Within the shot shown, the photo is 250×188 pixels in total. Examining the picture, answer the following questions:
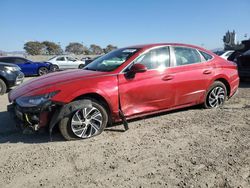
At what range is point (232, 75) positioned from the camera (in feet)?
21.3

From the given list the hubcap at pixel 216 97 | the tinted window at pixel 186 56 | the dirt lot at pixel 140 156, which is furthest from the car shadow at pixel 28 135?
the hubcap at pixel 216 97

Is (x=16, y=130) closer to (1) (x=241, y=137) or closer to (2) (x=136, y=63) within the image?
(2) (x=136, y=63)

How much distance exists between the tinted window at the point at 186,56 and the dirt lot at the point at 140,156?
120cm

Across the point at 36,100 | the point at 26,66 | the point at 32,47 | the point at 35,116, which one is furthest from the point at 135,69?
the point at 32,47

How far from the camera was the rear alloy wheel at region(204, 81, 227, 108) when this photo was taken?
615cm

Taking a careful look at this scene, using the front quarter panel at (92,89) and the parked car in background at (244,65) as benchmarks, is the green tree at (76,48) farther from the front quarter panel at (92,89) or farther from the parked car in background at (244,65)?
the front quarter panel at (92,89)

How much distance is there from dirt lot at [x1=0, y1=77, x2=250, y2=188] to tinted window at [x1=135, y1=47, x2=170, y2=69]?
1.13 metres

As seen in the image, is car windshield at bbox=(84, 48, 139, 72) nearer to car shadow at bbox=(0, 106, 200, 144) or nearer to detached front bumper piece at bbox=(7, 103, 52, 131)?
car shadow at bbox=(0, 106, 200, 144)

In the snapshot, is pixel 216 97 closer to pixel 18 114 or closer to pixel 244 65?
pixel 18 114

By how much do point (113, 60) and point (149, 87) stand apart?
94 cm

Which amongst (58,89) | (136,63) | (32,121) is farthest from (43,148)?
(136,63)

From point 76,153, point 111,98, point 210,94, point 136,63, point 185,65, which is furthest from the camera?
point 210,94

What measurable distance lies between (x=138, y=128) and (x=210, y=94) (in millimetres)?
2124

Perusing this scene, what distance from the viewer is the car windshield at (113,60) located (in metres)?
5.09
